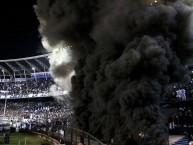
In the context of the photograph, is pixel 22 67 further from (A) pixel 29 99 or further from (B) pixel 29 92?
(A) pixel 29 99

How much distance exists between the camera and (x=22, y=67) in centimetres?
8306

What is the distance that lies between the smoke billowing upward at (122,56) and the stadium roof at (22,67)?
4264cm

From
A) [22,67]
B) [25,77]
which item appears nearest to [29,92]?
[25,77]

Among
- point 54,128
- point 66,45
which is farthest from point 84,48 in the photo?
point 54,128

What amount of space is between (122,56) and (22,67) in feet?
197

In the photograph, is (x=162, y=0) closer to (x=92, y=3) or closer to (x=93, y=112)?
(x=92, y=3)

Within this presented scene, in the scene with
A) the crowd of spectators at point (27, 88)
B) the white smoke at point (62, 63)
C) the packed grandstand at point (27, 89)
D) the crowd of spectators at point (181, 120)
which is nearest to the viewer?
the crowd of spectators at point (181, 120)

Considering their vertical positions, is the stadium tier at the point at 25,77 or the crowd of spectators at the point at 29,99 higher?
the stadium tier at the point at 25,77

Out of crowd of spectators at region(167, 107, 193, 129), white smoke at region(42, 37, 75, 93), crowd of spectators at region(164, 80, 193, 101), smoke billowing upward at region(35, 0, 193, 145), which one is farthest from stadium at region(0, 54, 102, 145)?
crowd of spectators at region(167, 107, 193, 129)

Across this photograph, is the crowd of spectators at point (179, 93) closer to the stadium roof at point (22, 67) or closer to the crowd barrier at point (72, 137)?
the crowd barrier at point (72, 137)

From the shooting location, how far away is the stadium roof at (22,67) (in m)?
79.2

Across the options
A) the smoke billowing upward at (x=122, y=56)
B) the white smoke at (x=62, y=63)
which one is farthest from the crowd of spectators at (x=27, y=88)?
the smoke billowing upward at (x=122, y=56)

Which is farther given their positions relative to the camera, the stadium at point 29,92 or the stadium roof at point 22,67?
the stadium roof at point 22,67

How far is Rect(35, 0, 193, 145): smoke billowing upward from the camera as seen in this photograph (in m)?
25.0
